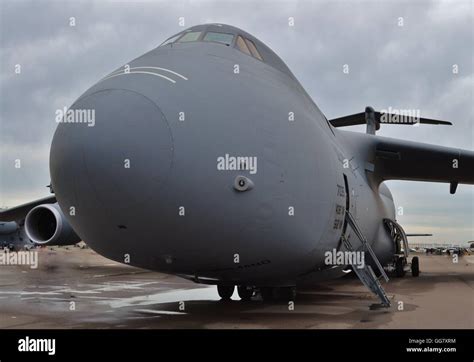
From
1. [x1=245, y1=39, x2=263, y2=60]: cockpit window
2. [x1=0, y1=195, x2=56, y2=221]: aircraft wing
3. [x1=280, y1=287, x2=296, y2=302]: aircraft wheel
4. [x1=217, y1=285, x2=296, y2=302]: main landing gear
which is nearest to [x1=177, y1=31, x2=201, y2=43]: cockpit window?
[x1=245, y1=39, x2=263, y2=60]: cockpit window

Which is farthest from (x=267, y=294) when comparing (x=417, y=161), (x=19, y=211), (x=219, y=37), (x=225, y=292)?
(x=19, y=211)

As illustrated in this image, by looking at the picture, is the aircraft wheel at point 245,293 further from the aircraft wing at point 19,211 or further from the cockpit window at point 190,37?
the aircraft wing at point 19,211

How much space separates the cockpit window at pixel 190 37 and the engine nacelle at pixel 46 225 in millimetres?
8290

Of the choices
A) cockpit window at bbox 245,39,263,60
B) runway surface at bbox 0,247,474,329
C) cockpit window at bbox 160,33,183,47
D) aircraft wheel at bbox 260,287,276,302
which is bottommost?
runway surface at bbox 0,247,474,329

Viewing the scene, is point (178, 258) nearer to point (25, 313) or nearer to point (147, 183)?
point (147, 183)

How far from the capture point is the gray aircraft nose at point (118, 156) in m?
5.93

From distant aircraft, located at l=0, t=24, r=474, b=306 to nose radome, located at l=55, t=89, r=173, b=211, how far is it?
1cm

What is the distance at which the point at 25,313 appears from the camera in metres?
10.0

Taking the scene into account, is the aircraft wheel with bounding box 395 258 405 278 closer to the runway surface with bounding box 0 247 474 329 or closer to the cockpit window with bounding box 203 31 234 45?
the runway surface with bounding box 0 247 474 329

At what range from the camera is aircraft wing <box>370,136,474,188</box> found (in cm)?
1518
